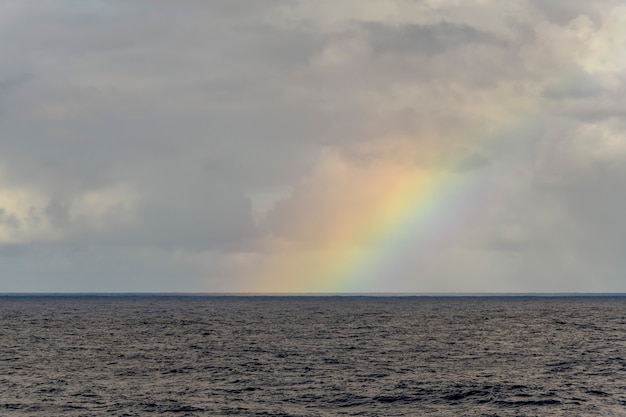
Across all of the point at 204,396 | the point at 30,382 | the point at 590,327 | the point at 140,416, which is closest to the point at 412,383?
the point at 204,396

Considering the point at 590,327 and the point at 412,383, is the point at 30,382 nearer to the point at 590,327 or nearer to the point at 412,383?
the point at 412,383

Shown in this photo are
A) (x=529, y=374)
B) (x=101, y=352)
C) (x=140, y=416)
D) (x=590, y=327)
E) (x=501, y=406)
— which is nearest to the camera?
(x=140, y=416)

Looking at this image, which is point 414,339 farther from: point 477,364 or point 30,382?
point 30,382

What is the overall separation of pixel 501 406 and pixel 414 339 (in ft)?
155

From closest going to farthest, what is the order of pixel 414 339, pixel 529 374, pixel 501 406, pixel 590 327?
1. pixel 501 406
2. pixel 529 374
3. pixel 414 339
4. pixel 590 327

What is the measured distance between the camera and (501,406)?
1877 inches

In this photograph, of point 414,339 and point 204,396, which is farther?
point 414,339

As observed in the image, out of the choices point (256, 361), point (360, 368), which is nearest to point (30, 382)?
point (256, 361)

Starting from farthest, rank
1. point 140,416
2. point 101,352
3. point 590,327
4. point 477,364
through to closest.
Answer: point 590,327 < point 101,352 < point 477,364 < point 140,416

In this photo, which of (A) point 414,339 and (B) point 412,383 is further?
(A) point 414,339

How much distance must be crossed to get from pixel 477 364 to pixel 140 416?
36.8 m

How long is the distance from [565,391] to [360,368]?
1854 cm

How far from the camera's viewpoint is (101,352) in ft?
259

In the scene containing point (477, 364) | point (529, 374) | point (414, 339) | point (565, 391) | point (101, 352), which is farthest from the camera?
point (414, 339)
